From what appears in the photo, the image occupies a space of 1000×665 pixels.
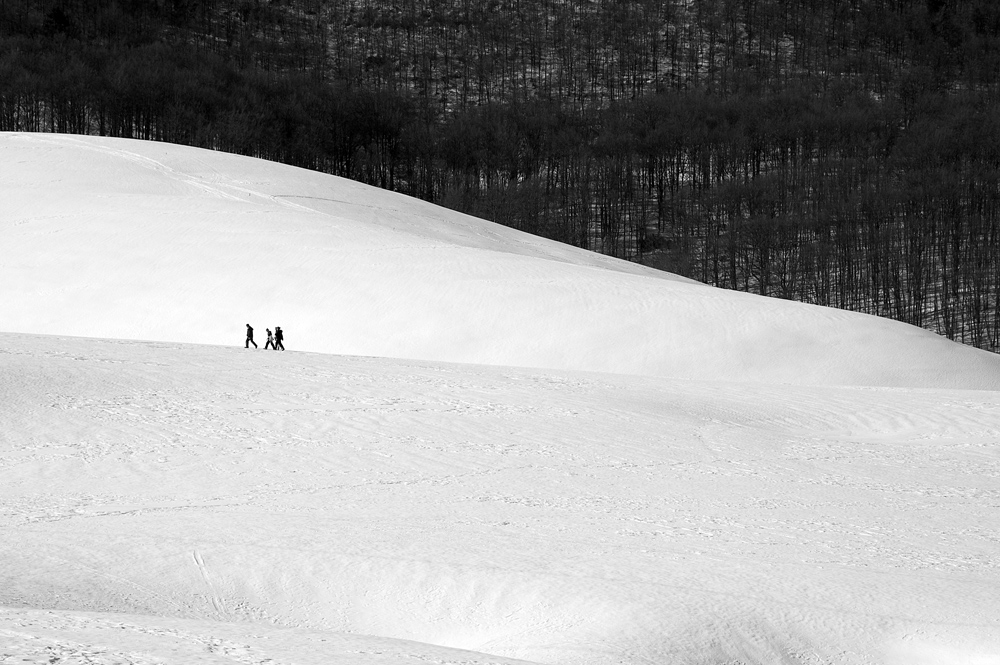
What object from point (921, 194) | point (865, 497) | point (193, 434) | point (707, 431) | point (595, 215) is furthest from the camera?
point (595, 215)

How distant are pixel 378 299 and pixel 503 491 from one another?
13.3 m

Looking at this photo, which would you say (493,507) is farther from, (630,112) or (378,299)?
(630,112)

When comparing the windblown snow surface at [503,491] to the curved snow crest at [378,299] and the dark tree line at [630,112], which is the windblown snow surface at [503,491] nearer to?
the curved snow crest at [378,299]

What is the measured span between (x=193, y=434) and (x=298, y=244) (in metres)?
14.8

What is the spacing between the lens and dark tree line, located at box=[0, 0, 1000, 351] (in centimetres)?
6894

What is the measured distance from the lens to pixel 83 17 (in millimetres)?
103750

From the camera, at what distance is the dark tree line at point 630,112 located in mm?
68938

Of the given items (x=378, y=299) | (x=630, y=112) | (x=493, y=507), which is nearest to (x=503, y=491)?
(x=493, y=507)

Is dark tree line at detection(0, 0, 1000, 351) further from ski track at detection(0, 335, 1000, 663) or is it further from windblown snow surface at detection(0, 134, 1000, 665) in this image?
ski track at detection(0, 335, 1000, 663)

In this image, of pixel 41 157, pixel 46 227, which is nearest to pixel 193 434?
pixel 46 227

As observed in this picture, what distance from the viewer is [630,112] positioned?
94.3 meters

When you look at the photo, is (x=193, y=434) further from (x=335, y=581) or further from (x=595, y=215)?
(x=595, y=215)

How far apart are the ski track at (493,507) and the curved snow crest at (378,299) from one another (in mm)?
5481

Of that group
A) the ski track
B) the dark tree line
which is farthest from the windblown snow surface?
the dark tree line
